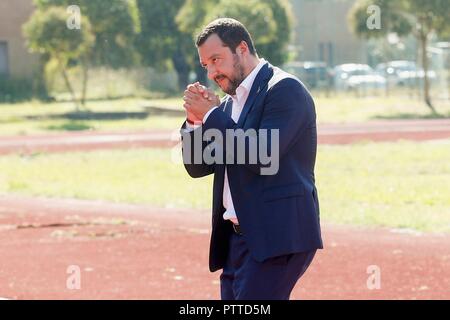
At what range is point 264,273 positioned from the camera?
4.80 metres

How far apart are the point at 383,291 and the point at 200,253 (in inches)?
111

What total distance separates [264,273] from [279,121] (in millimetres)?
640

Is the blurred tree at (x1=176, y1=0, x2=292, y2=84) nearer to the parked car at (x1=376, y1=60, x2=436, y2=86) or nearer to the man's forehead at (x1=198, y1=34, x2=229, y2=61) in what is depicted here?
the parked car at (x1=376, y1=60, x2=436, y2=86)

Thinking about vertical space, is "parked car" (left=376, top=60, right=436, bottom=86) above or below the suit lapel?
below

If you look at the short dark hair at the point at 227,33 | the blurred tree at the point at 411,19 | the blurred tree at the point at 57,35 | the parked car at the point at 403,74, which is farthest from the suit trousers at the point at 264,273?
the parked car at the point at 403,74

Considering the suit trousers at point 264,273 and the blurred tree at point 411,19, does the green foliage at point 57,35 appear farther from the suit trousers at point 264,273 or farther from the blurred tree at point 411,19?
the suit trousers at point 264,273

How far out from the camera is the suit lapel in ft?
15.9

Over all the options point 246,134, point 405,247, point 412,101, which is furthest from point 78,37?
point 246,134

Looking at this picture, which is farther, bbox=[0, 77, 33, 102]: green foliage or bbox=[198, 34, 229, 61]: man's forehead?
bbox=[0, 77, 33, 102]: green foliage

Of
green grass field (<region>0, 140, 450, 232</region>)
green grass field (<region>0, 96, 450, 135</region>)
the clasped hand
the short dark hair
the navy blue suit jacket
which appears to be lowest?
green grass field (<region>0, 96, 450, 135</region>)

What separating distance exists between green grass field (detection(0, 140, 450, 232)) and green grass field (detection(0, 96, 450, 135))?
32.0 feet

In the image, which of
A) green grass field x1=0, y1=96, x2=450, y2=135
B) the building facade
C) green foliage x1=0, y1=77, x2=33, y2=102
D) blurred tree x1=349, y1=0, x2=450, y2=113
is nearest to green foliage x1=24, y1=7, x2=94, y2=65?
green grass field x1=0, y1=96, x2=450, y2=135

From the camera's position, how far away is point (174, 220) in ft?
49.2

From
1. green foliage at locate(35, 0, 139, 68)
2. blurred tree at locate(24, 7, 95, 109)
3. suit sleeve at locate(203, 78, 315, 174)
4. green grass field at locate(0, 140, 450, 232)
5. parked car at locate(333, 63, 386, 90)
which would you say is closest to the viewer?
suit sleeve at locate(203, 78, 315, 174)
